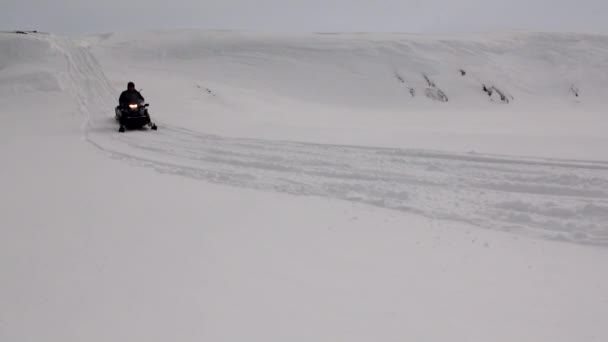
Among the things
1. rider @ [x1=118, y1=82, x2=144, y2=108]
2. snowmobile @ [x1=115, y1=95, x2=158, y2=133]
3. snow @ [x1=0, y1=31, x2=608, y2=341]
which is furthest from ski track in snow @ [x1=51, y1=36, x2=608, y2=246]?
rider @ [x1=118, y1=82, x2=144, y2=108]

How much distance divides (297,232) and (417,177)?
2765 mm

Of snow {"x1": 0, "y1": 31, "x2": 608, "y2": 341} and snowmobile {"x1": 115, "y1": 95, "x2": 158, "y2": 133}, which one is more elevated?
snowmobile {"x1": 115, "y1": 95, "x2": 158, "y2": 133}

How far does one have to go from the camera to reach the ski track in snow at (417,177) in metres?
5.33

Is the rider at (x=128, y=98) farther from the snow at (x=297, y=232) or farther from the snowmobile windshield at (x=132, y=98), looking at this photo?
the snow at (x=297, y=232)

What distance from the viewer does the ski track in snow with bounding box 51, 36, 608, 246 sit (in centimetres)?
533

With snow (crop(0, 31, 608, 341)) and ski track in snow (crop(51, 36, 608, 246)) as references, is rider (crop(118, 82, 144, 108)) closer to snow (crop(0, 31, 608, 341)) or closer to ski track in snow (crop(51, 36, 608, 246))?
snow (crop(0, 31, 608, 341))

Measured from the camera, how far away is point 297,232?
5.11 meters

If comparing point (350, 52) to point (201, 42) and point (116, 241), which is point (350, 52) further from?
point (116, 241)

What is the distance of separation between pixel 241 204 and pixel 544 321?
13.1ft

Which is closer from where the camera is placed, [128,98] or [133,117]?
[133,117]

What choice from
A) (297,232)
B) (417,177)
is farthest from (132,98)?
(297,232)

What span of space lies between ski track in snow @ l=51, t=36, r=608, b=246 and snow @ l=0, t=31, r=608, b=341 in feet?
0.12

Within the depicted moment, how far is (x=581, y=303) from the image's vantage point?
11.7 ft

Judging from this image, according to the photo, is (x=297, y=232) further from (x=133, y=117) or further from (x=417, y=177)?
(x=133, y=117)
